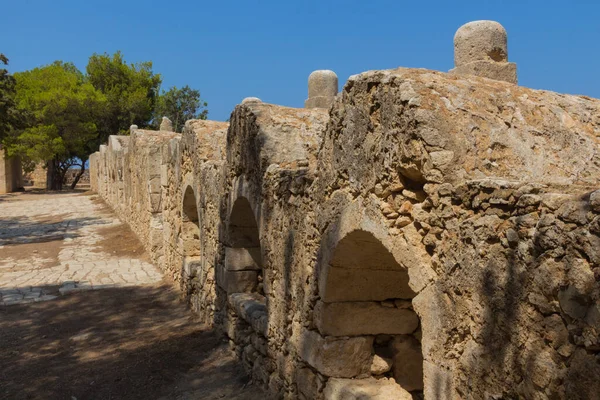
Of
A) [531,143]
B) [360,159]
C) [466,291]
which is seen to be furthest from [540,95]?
[466,291]

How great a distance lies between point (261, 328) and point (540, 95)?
10.8ft

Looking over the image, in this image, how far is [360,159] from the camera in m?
3.34

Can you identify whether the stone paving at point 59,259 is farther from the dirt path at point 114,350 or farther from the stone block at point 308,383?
the stone block at point 308,383

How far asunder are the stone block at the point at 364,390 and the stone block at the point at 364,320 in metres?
0.32

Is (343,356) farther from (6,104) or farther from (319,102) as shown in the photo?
(6,104)

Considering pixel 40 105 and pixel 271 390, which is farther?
pixel 40 105

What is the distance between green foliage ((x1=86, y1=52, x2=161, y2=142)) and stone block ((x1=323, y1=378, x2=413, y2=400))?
99.5ft

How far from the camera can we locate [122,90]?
111 ft

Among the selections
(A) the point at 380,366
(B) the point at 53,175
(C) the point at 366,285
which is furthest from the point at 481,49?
(B) the point at 53,175

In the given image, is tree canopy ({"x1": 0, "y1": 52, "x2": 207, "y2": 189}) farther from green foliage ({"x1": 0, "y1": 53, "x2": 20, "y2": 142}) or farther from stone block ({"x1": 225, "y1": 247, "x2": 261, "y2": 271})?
stone block ({"x1": 225, "y1": 247, "x2": 261, "y2": 271})

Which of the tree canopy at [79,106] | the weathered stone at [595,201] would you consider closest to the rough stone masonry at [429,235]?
the weathered stone at [595,201]

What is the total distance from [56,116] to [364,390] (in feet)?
95.7

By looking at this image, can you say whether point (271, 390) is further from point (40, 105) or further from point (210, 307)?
point (40, 105)

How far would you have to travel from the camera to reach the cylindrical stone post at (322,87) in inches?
232
